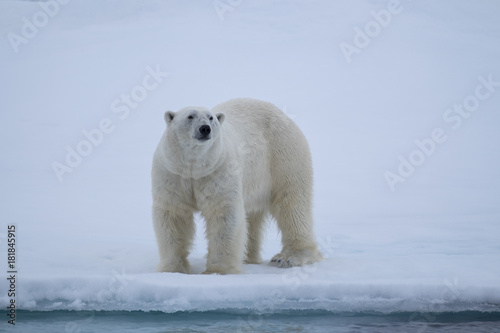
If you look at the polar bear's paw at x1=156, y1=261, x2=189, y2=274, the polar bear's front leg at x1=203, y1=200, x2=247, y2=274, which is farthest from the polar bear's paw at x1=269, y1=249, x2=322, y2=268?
the polar bear's paw at x1=156, y1=261, x2=189, y2=274

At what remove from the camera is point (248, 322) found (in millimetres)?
3809

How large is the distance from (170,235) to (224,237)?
1.35 feet

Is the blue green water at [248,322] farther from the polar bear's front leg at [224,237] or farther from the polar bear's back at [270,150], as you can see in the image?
the polar bear's back at [270,150]

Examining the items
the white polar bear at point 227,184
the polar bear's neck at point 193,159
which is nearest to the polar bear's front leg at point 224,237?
the white polar bear at point 227,184

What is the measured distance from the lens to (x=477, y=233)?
21.6ft

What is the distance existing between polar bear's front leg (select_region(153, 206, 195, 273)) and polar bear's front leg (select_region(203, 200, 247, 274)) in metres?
0.20

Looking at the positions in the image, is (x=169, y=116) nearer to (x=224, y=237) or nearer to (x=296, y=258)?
(x=224, y=237)

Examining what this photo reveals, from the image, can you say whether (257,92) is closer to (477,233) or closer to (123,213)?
(123,213)

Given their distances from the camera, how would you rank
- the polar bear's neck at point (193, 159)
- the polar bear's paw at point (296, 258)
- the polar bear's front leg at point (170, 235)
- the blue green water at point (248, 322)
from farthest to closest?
the polar bear's paw at point (296, 258)
the polar bear's front leg at point (170, 235)
the polar bear's neck at point (193, 159)
the blue green water at point (248, 322)

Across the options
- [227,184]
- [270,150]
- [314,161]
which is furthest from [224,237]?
[314,161]

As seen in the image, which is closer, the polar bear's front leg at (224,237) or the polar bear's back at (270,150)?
the polar bear's front leg at (224,237)

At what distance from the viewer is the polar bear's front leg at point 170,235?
15.2 feet

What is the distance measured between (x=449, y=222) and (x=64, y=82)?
14408 millimetres

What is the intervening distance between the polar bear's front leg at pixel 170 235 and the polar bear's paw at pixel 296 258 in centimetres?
88
